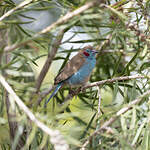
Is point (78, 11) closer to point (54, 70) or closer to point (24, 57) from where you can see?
point (24, 57)

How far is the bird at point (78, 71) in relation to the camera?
2764 millimetres

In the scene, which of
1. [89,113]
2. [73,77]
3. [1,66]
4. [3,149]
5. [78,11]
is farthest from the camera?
[73,77]

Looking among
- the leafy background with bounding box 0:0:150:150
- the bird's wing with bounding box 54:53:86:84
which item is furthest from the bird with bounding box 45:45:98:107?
the leafy background with bounding box 0:0:150:150

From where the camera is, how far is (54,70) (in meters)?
2.69

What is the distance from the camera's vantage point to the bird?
2764 millimetres

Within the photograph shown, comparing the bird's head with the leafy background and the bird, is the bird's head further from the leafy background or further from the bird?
the leafy background

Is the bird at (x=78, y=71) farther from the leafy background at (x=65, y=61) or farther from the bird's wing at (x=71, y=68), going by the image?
the leafy background at (x=65, y=61)

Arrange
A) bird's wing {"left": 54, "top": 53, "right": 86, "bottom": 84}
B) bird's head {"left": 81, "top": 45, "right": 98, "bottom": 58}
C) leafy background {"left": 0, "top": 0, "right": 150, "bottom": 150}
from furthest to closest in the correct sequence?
bird's head {"left": 81, "top": 45, "right": 98, "bottom": 58}
bird's wing {"left": 54, "top": 53, "right": 86, "bottom": 84}
leafy background {"left": 0, "top": 0, "right": 150, "bottom": 150}

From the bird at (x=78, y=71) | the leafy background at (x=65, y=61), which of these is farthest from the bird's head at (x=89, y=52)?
the leafy background at (x=65, y=61)

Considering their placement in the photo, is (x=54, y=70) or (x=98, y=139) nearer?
(x=98, y=139)

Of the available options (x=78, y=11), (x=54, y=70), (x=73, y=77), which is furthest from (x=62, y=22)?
(x=73, y=77)

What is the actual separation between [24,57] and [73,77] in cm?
159

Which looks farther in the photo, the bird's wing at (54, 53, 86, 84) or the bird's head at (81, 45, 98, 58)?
the bird's head at (81, 45, 98, 58)

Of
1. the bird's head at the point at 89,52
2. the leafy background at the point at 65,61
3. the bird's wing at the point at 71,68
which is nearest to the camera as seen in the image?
the leafy background at the point at 65,61
